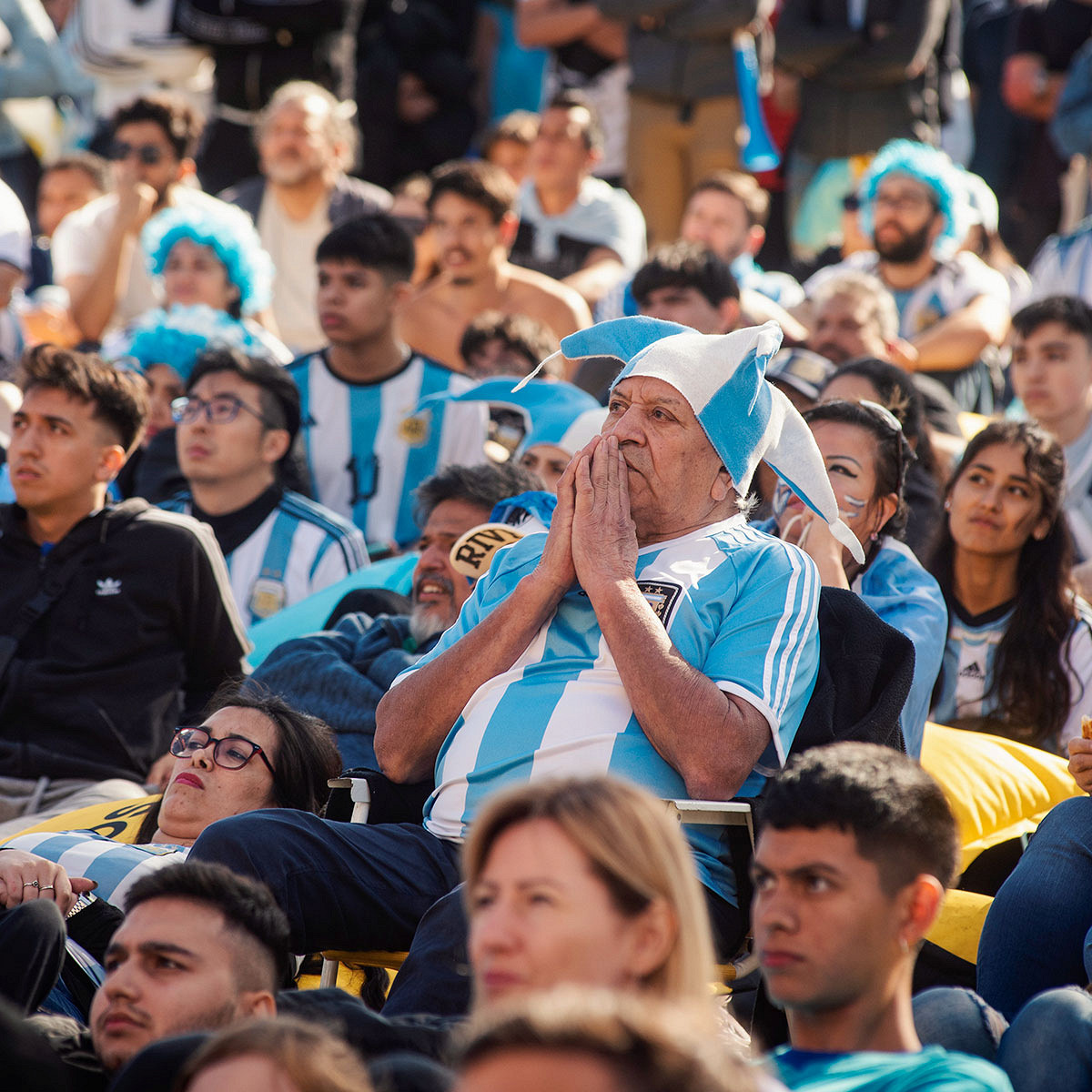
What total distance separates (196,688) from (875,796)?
2968 millimetres

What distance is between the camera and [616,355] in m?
3.91

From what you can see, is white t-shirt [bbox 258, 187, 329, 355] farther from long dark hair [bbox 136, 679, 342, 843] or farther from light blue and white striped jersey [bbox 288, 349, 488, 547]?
long dark hair [bbox 136, 679, 342, 843]

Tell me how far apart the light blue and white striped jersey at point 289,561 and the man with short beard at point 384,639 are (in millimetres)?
883

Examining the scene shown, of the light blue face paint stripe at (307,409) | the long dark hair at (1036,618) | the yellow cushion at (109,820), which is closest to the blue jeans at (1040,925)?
the long dark hair at (1036,618)

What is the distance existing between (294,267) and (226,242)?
99cm

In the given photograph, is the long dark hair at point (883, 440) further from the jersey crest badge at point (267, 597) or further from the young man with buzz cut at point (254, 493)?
the jersey crest badge at point (267, 597)

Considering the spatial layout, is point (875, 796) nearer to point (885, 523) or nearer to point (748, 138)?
point (885, 523)

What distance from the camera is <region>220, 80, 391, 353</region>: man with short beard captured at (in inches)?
333

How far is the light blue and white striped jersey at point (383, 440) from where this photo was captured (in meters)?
6.66

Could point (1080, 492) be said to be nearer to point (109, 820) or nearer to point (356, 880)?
point (109, 820)

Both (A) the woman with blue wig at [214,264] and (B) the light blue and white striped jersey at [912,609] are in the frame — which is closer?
(B) the light blue and white striped jersey at [912,609]

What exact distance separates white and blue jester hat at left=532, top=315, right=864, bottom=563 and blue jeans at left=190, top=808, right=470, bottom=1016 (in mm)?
1041

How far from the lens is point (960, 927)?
3871mm

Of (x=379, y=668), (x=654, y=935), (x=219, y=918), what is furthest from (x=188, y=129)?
(x=654, y=935)
